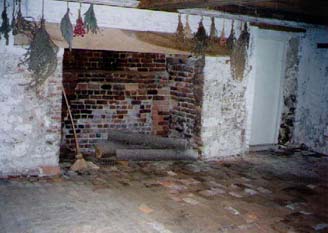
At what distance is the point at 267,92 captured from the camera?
24.8 ft

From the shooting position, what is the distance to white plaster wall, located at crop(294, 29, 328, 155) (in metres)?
7.50

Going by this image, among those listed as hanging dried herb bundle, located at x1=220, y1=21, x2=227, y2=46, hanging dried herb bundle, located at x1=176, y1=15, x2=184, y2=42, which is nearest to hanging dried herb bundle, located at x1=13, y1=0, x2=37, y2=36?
hanging dried herb bundle, located at x1=176, y1=15, x2=184, y2=42

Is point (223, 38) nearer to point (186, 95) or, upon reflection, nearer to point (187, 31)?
point (187, 31)

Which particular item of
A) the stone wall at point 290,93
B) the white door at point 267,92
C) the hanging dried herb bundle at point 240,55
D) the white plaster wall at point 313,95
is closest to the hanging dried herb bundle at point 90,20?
the hanging dried herb bundle at point 240,55

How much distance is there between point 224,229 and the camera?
3.96 metres

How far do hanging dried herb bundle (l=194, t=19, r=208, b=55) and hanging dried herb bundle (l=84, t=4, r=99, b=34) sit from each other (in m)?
1.70

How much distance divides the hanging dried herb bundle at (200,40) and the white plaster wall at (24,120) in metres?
2.15

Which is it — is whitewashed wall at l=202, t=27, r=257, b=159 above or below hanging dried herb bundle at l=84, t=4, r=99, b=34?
below

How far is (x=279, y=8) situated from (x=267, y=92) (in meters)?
1.97

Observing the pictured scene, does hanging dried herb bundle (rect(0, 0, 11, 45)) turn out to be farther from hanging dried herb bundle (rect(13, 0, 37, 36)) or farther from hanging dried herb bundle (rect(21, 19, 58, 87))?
hanging dried herb bundle (rect(21, 19, 58, 87))

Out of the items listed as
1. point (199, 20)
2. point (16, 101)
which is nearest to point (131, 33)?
point (199, 20)

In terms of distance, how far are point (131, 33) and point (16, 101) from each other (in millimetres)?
1807

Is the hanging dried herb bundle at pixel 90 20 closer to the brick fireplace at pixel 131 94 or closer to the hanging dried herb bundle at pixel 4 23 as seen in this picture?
the hanging dried herb bundle at pixel 4 23

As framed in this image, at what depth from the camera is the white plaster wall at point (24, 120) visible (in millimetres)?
4977
